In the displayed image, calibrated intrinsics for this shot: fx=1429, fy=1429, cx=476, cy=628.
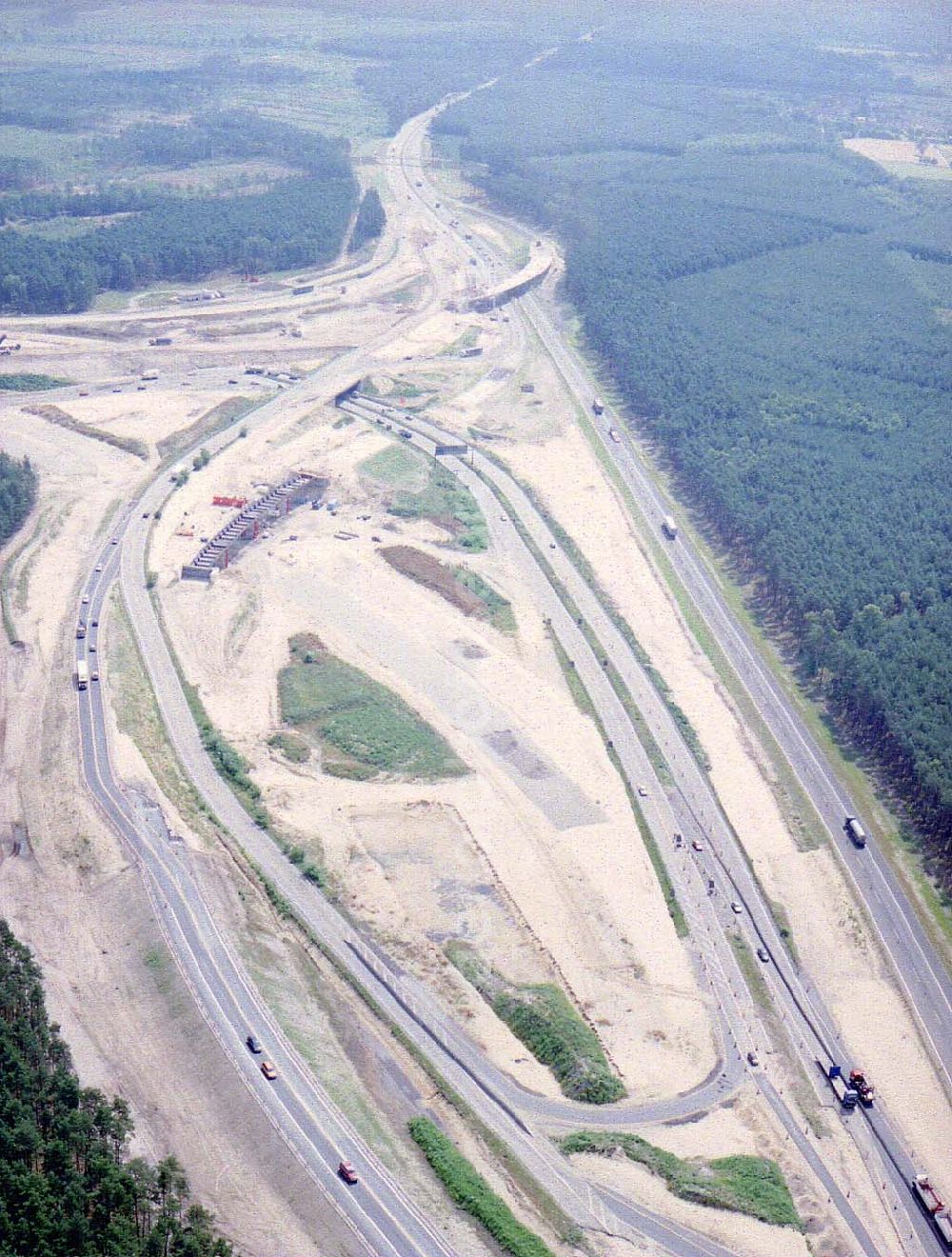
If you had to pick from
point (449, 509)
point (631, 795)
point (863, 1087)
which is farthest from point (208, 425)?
point (863, 1087)

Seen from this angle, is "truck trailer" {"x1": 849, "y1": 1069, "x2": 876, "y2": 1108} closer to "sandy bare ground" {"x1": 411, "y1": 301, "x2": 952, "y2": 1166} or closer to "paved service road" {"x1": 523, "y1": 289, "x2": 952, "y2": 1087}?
"sandy bare ground" {"x1": 411, "y1": 301, "x2": 952, "y2": 1166}

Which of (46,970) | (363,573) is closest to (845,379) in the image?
(363,573)

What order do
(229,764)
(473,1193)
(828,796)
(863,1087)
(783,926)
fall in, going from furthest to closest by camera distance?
(828,796), (229,764), (783,926), (863,1087), (473,1193)

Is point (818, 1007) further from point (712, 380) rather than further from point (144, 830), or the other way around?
point (712, 380)

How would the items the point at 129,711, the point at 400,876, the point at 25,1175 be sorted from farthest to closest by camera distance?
the point at 129,711
the point at 400,876
the point at 25,1175

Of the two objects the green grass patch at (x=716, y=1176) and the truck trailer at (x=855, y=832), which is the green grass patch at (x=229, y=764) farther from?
the truck trailer at (x=855, y=832)

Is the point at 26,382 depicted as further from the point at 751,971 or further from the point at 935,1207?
the point at 935,1207

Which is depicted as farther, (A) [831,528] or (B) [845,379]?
(B) [845,379]
